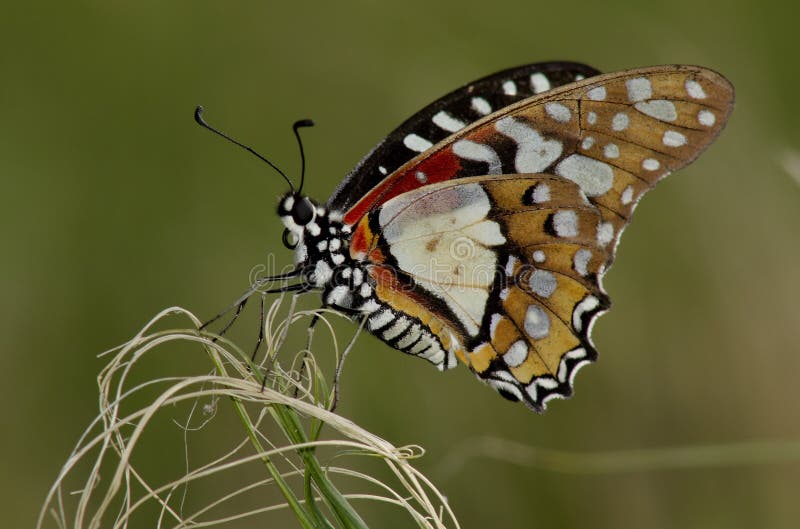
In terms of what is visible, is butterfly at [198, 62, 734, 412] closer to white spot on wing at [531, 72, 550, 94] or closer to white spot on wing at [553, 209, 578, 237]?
white spot on wing at [553, 209, 578, 237]

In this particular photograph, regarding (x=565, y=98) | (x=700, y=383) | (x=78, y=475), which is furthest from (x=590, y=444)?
(x=78, y=475)

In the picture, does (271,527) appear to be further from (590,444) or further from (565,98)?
(565,98)

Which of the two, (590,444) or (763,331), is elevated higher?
(763,331)

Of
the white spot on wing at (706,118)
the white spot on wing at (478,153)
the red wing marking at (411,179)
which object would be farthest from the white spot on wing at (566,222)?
the white spot on wing at (706,118)

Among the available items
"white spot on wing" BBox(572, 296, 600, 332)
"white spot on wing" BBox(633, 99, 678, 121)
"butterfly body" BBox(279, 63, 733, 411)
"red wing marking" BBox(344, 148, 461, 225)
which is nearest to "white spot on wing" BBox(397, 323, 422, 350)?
"butterfly body" BBox(279, 63, 733, 411)

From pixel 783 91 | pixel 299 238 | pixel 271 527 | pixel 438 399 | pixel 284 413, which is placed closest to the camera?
pixel 284 413

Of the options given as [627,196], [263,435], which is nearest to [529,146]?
[627,196]

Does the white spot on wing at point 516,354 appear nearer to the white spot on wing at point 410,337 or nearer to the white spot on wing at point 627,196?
the white spot on wing at point 410,337
